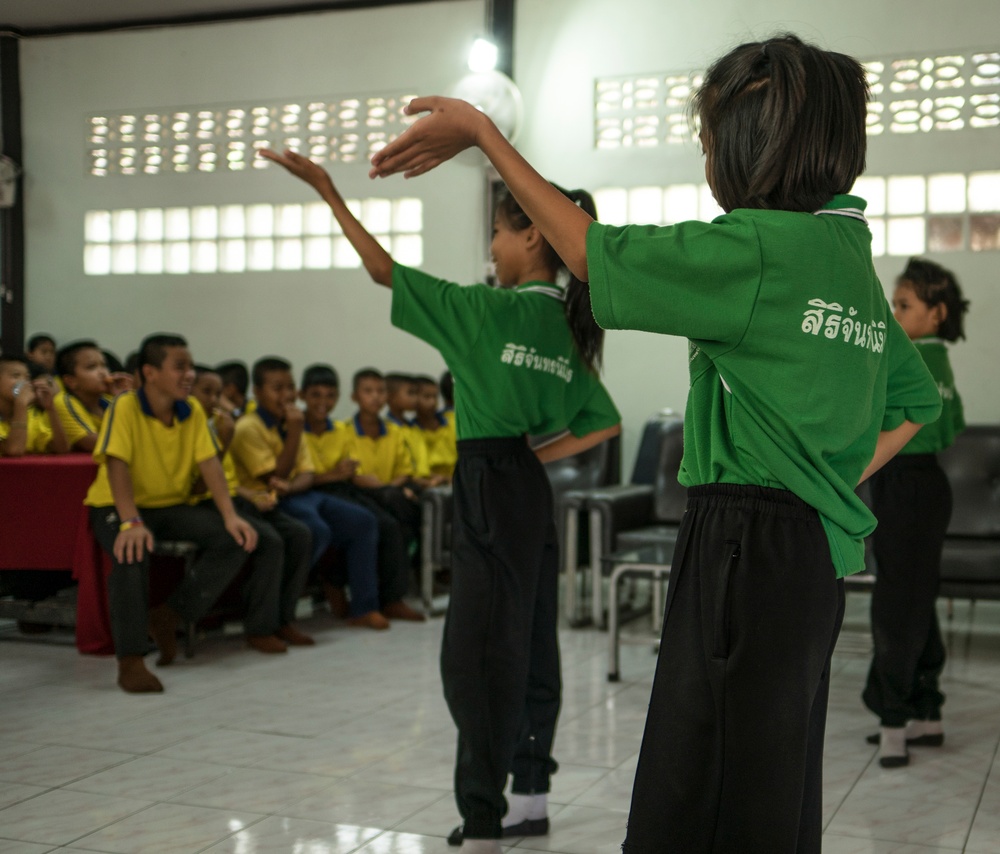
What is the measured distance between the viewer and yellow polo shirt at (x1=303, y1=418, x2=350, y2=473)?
17.3 feet

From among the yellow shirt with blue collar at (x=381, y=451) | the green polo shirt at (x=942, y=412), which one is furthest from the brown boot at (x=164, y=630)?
the green polo shirt at (x=942, y=412)

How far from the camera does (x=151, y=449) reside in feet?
13.3

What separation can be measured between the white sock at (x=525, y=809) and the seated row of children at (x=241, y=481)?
1.66 meters

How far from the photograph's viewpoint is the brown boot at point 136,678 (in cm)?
367

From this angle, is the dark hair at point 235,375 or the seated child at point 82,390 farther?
the dark hair at point 235,375

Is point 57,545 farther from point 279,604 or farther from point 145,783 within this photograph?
point 145,783

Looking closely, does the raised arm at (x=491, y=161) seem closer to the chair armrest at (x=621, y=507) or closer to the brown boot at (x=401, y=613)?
the chair armrest at (x=621, y=507)

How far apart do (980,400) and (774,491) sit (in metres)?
4.87

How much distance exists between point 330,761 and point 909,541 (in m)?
1.62

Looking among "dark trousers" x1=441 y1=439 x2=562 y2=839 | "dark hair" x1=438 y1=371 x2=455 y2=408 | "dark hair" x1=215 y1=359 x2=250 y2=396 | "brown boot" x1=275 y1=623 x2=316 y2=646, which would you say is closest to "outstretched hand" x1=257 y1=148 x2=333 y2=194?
"dark trousers" x1=441 y1=439 x2=562 y2=839

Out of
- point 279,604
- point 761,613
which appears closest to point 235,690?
point 279,604

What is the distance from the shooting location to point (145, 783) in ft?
9.05

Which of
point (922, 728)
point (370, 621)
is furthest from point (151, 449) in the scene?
point (922, 728)

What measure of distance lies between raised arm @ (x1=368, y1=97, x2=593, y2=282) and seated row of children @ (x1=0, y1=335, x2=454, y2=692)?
2.68 m
